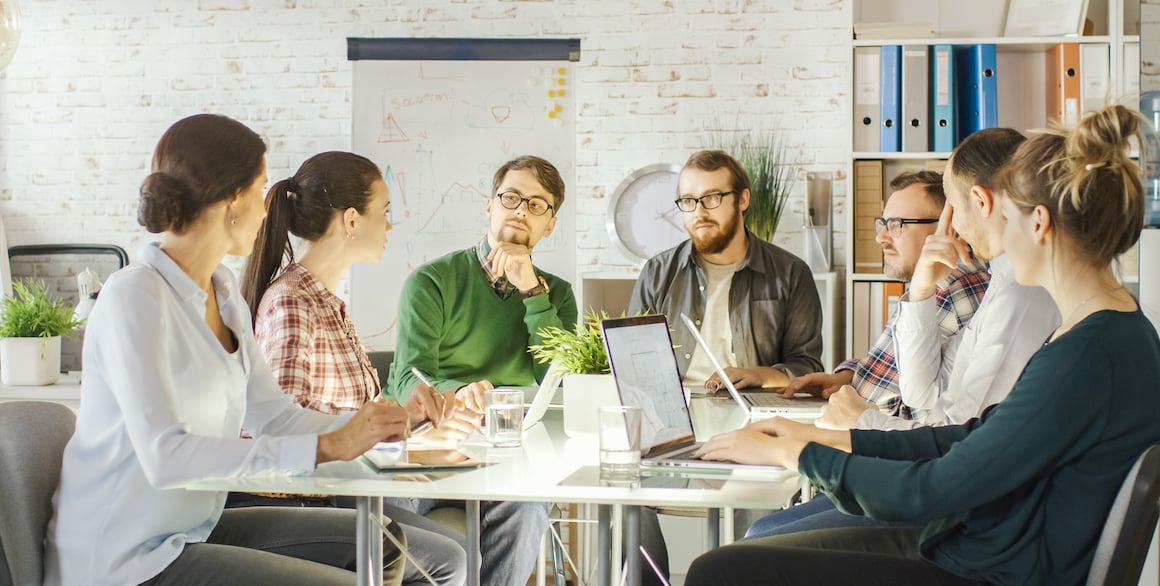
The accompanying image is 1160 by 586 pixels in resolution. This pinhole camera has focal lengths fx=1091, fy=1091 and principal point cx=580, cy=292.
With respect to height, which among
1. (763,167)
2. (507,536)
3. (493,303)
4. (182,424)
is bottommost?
(507,536)

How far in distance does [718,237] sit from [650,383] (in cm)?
153

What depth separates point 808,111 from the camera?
4395 mm

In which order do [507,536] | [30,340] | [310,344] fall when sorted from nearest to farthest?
[310,344] < [507,536] < [30,340]

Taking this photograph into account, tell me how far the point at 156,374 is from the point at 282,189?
3.33 ft

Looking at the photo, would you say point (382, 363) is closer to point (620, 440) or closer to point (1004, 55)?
point (620, 440)

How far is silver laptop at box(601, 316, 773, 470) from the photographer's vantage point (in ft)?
6.23

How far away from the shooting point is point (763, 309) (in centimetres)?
337

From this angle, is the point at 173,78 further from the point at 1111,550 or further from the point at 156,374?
the point at 1111,550

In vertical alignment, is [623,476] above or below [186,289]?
below

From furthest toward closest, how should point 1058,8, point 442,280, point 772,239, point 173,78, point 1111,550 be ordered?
Answer: point 173,78 < point 772,239 < point 1058,8 < point 442,280 < point 1111,550

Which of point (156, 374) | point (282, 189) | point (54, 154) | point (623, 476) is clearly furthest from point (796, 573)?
point (54, 154)

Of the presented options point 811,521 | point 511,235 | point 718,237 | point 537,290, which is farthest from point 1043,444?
point 718,237

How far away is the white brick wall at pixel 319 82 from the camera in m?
4.41

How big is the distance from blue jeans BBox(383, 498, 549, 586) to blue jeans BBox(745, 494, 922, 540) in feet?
1.78
